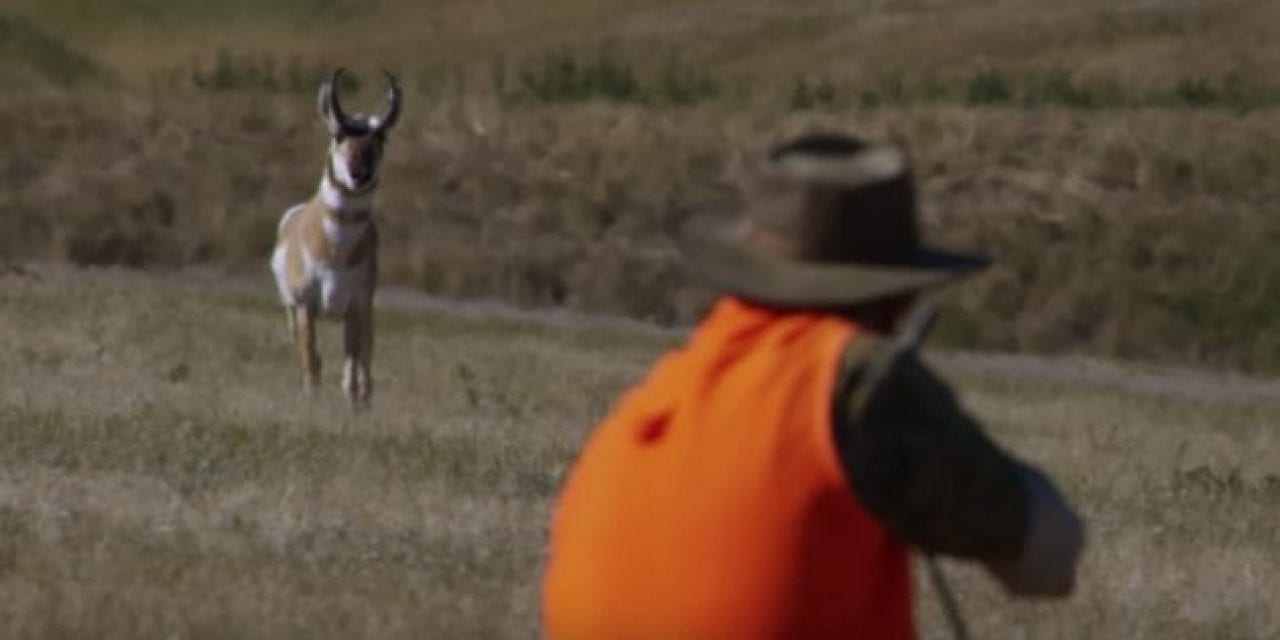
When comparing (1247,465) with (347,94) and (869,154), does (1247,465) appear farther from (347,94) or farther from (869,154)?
(347,94)

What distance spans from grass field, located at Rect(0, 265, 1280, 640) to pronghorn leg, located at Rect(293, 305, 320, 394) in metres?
0.16

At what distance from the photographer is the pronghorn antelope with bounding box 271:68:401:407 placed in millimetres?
19578

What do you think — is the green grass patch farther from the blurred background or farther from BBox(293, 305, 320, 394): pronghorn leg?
BBox(293, 305, 320, 394): pronghorn leg

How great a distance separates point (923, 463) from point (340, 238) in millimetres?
14271

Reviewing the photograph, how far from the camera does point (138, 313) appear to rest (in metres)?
23.5

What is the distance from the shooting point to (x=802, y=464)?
5.56m

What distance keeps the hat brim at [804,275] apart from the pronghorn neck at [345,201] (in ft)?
46.4

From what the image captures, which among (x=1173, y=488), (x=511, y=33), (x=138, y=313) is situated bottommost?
(x=511, y=33)

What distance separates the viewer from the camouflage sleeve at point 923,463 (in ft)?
18.2

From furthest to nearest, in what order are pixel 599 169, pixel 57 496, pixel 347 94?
pixel 347 94
pixel 599 169
pixel 57 496

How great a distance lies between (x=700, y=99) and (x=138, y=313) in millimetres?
18337

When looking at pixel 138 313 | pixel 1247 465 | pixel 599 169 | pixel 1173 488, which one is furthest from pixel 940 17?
pixel 1173 488

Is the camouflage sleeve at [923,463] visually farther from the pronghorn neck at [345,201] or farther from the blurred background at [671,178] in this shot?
the blurred background at [671,178]

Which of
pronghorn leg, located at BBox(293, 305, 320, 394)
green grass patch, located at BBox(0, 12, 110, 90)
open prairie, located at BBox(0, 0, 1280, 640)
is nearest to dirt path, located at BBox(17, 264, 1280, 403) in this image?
open prairie, located at BBox(0, 0, 1280, 640)
